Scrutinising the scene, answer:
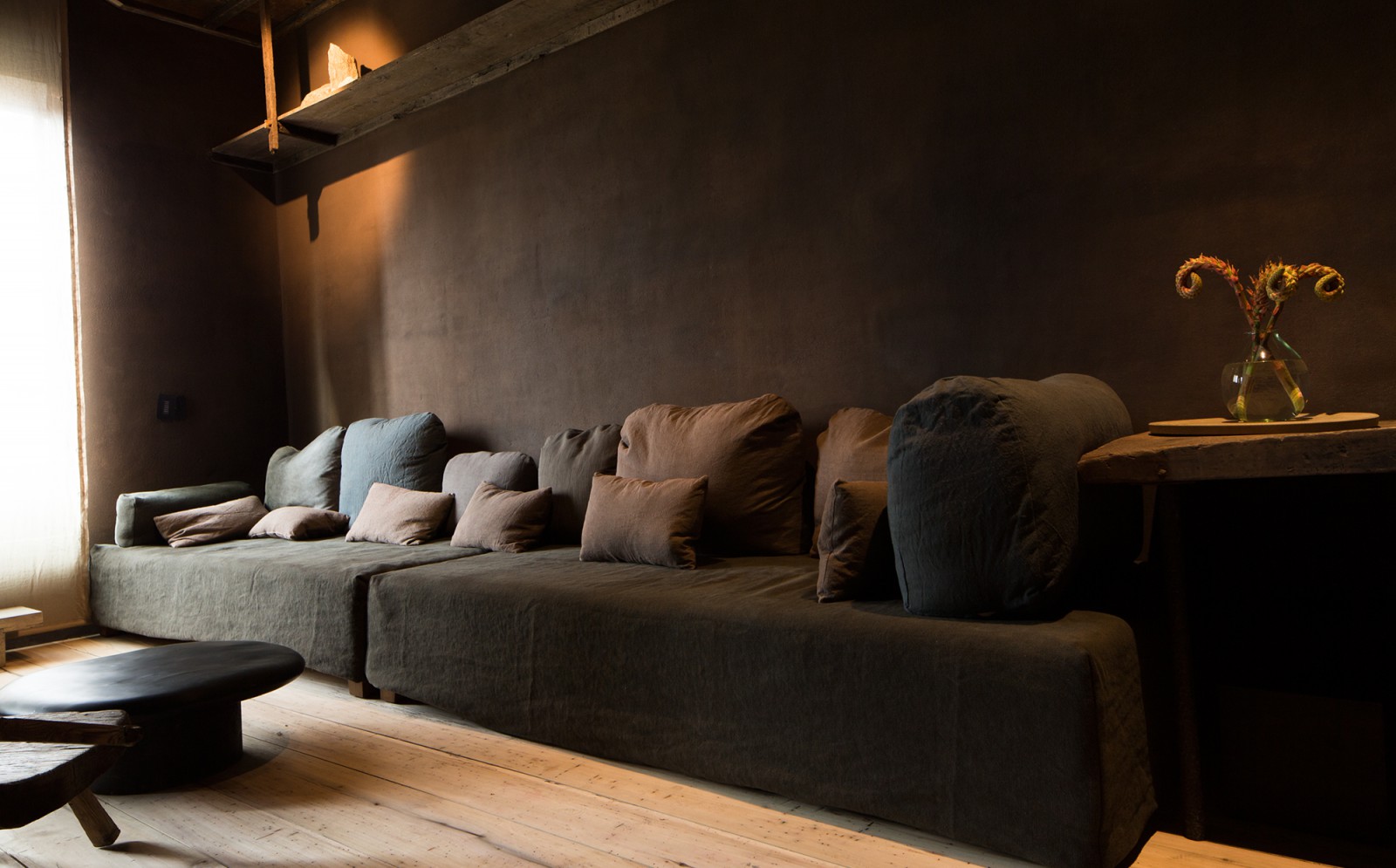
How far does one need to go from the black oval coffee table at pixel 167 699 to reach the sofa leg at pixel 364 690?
0.58 meters

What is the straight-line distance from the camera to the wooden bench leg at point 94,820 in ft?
6.67

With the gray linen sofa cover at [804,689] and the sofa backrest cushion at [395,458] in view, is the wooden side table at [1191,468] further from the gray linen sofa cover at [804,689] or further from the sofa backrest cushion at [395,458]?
the sofa backrest cushion at [395,458]

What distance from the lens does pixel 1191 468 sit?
1.76m

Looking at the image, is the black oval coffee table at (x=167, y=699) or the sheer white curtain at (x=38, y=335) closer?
the black oval coffee table at (x=167, y=699)

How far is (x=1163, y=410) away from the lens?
2562 mm

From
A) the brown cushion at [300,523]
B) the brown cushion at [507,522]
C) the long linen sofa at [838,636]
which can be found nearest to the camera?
the long linen sofa at [838,636]

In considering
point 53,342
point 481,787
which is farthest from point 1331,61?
point 53,342

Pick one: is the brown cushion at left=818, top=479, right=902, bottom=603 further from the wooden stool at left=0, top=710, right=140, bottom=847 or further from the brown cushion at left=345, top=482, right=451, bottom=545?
the brown cushion at left=345, top=482, right=451, bottom=545

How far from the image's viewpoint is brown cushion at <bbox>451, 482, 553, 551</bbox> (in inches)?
136

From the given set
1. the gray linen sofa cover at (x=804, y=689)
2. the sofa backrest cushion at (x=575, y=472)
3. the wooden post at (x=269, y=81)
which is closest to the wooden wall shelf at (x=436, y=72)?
the wooden post at (x=269, y=81)

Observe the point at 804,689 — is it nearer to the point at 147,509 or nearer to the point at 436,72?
the point at 436,72

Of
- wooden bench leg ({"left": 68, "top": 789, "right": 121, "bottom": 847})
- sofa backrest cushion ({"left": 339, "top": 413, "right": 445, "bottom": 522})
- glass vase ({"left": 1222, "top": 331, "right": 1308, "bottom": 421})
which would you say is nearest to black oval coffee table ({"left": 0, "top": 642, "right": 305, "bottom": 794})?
wooden bench leg ({"left": 68, "top": 789, "right": 121, "bottom": 847})

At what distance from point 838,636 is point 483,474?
2291 mm

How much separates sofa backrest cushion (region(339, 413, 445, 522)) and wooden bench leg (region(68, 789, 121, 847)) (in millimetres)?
2248
